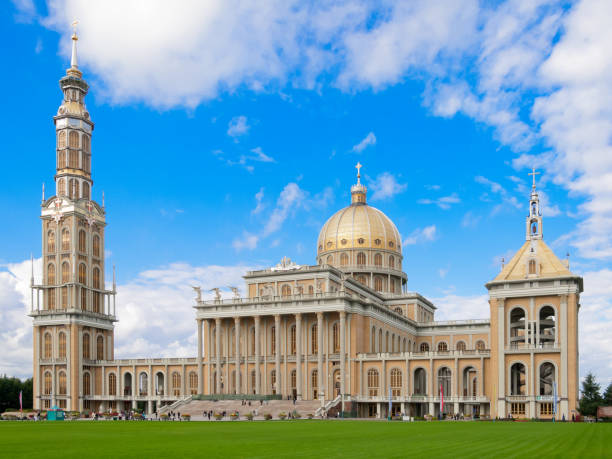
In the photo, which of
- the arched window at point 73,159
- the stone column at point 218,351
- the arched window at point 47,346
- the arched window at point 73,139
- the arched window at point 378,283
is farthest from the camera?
the arched window at point 378,283

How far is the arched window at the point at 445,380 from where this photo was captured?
104m

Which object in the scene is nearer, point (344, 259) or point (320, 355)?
point (320, 355)

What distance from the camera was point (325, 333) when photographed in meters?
107

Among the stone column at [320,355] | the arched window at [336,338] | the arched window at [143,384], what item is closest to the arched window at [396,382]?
the arched window at [336,338]

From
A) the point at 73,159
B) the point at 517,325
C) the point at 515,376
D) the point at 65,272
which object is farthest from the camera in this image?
the point at 73,159

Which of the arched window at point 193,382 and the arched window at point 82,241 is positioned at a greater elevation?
the arched window at point 82,241

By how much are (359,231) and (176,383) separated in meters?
39.0

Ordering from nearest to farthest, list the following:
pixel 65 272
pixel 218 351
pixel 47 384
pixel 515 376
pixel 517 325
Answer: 1. pixel 517 325
2. pixel 515 376
3. pixel 218 351
4. pixel 65 272
5. pixel 47 384

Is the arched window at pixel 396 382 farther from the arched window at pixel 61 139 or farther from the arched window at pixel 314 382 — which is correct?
the arched window at pixel 61 139

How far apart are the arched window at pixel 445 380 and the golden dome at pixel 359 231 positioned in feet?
98.4

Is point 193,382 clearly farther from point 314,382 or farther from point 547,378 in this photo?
point 547,378

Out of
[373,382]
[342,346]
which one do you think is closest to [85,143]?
[342,346]

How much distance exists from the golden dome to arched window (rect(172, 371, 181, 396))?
32.0 metres

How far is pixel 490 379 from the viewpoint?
320 feet
